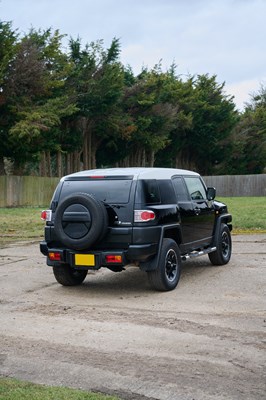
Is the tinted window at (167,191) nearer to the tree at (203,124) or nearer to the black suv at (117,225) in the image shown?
the black suv at (117,225)

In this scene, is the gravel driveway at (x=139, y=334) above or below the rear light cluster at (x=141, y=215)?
below

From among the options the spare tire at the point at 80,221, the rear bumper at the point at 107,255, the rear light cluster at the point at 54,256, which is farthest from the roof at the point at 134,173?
the rear light cluster at the point at 54,256

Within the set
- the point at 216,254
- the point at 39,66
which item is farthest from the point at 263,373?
the point at 39,66

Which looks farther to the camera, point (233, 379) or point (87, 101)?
point (87, 101)

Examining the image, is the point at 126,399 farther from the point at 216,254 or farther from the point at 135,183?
the point at 216,254

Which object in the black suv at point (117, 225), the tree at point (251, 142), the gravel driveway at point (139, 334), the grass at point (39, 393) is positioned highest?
the tree at point (251, 142)

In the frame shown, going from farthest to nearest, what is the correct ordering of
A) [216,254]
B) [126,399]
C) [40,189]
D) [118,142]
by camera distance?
1. [118,142]
2. [40,189]
3. [216,254]
4. [126,399]

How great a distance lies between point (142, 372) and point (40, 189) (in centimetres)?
3563

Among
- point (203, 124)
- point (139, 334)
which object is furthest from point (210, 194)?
point (203, 124)

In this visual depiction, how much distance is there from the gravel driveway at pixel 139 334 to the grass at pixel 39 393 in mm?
204

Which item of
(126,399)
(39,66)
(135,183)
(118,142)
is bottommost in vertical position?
(126,399)

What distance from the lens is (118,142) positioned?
4909 centimetres

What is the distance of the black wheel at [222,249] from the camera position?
11.3 metres

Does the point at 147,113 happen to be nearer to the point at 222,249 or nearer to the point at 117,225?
the point at 222,249
